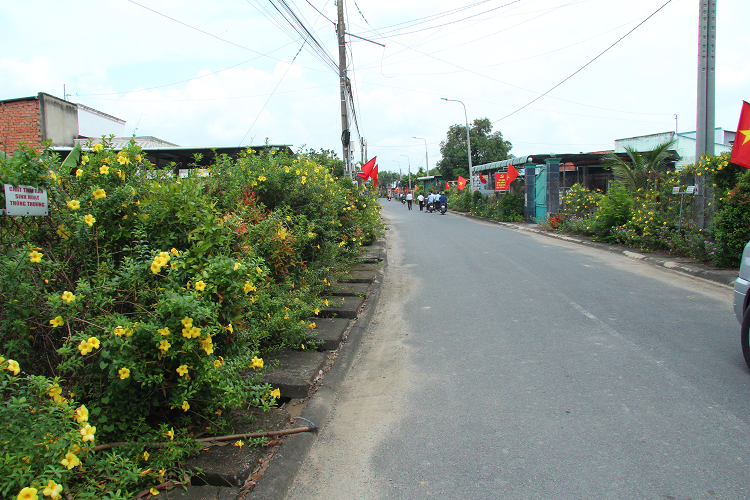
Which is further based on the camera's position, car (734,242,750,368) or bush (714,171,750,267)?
bush (714,171,750,267)

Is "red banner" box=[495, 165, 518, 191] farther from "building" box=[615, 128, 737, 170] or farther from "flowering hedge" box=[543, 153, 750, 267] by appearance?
"building" box=[615, 128, 737, 170]

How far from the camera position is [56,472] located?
2.14 metres

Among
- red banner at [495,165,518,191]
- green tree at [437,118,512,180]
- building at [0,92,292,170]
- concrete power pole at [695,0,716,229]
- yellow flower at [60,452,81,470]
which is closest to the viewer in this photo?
yellow flower at [60,452,81,470]

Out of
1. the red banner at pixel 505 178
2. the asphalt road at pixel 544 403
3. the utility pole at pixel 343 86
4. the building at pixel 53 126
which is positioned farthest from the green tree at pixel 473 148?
the asphalt road at pixel 544 403

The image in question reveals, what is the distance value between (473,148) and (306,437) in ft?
169

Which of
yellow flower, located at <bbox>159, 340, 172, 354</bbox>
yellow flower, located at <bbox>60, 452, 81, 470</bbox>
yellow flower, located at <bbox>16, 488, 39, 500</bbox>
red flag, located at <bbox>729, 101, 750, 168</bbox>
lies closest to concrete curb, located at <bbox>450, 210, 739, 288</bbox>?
red flag, located at <bbox>729, 101, 750, 168</bbox>

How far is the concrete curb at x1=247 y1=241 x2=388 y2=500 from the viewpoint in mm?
3002

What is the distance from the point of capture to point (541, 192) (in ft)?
79.3

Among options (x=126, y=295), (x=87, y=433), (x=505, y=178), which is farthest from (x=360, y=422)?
(x=505, y=178)

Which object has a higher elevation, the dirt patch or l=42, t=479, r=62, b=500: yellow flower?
l=42, t=479, r=62, b=500: yellow flower

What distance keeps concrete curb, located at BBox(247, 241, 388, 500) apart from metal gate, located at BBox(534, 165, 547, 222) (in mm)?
18820

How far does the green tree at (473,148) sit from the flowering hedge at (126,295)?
49028 mm

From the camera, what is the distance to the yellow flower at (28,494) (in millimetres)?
2027

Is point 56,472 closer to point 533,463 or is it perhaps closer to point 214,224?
point 214,224
